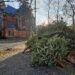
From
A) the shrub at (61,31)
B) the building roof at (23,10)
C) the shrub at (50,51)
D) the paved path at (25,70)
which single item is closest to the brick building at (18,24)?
the building roof at (23,10)

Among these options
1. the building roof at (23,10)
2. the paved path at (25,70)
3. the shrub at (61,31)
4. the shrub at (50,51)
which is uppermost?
the building roof at (23,10)

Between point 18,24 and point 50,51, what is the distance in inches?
1613

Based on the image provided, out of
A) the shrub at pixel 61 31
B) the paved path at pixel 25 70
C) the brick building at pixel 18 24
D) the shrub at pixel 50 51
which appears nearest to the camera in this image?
the paved path at pixel 25 70

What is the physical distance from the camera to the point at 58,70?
933 cm

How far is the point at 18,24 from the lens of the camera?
165 ft

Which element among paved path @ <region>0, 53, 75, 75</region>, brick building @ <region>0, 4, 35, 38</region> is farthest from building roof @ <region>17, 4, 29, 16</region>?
paved path @ <region>0, 53, 75, 75</region>

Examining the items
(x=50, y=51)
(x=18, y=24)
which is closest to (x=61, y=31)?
(x=50, y=51)

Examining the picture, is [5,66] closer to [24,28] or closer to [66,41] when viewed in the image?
[66,41]

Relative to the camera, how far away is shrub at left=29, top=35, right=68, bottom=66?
31.4 ft

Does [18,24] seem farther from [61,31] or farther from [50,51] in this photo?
[50,51]

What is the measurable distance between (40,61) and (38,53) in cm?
36

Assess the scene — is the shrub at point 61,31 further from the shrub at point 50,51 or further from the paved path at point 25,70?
the paved path at point 25,70

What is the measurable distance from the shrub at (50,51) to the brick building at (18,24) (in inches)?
1312

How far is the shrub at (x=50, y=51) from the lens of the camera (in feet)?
31.4
